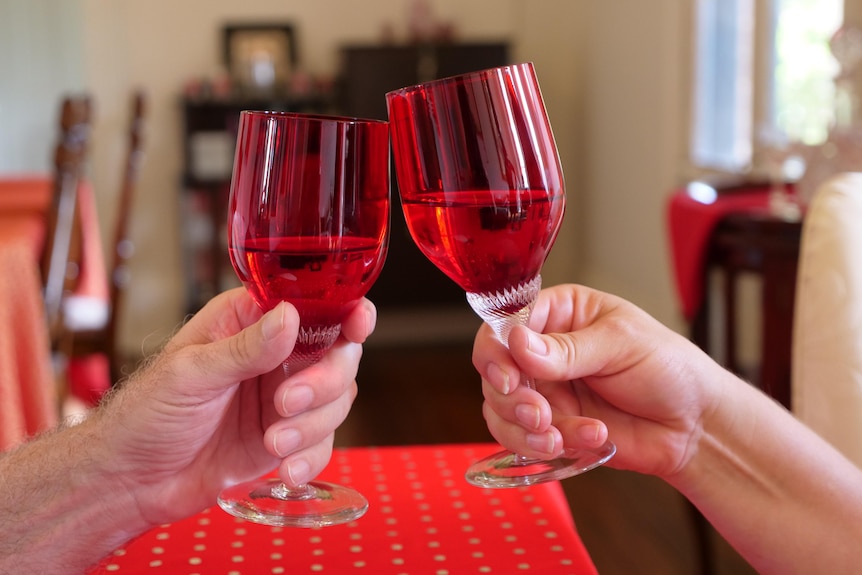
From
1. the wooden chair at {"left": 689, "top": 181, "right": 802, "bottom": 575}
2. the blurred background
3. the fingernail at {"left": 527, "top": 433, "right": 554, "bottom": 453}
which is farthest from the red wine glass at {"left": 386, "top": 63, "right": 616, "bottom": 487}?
the blurred background

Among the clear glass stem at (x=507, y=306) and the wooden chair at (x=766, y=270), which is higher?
the clear glass stem at (x=507, y=306)

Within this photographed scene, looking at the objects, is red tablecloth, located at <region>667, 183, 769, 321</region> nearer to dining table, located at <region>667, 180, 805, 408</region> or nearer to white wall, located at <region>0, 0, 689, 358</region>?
dining table, located at <region>667, 180, 805, 408</region>

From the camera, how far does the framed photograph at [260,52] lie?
5.12 m

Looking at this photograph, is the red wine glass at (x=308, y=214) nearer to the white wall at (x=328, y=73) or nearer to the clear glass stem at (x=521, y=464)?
the clear glass stem at (x=521, y=464)

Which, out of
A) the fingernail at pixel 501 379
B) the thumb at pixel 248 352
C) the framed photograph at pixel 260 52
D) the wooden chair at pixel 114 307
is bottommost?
the wooden chair at pixel 114 307

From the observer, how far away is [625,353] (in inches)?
31.5

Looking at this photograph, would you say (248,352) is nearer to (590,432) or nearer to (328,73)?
(590,432)

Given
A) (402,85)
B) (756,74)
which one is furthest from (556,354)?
(402,85)

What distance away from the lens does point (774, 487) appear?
0.83 metres

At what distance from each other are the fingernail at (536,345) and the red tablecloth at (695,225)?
1.41 meters

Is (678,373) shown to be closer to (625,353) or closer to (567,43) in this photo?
(625,353)

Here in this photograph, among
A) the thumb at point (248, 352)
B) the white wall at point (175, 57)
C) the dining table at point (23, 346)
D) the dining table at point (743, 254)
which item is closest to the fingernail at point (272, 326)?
the thumb at point (248, 352)

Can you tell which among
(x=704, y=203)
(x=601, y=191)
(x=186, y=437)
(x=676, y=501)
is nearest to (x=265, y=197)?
(x=186, y=437)

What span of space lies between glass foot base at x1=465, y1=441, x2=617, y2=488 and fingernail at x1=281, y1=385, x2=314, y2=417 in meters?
0.14
